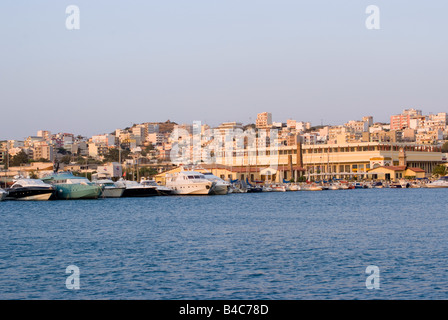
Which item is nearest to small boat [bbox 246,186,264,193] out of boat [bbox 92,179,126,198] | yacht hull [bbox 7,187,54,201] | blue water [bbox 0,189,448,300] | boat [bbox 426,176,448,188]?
boat [bbox 92,179,126,198]

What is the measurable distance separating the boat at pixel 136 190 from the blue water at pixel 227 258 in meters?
33.0

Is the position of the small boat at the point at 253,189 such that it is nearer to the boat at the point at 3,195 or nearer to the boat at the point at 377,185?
the boat at the point at 377,185

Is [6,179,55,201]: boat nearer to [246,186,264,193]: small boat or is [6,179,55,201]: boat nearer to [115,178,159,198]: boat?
[115,178,159,198]: boat

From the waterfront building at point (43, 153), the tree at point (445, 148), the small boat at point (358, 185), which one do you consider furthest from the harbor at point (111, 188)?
the tree at point (445, 148)

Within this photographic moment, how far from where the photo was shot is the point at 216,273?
1747 cm

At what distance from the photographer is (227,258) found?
20.2 meters

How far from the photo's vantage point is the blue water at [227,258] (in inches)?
604

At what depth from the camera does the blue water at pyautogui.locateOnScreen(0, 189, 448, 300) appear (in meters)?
15.3

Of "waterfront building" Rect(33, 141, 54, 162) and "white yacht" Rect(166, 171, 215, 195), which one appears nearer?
"white yacht" Rect(166, 171, 215, 195)

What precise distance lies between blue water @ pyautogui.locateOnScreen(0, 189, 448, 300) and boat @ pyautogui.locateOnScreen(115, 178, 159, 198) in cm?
3303

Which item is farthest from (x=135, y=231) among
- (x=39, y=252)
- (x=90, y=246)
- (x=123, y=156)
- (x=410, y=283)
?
(x=123, y=156)

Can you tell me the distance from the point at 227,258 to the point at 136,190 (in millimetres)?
49125
